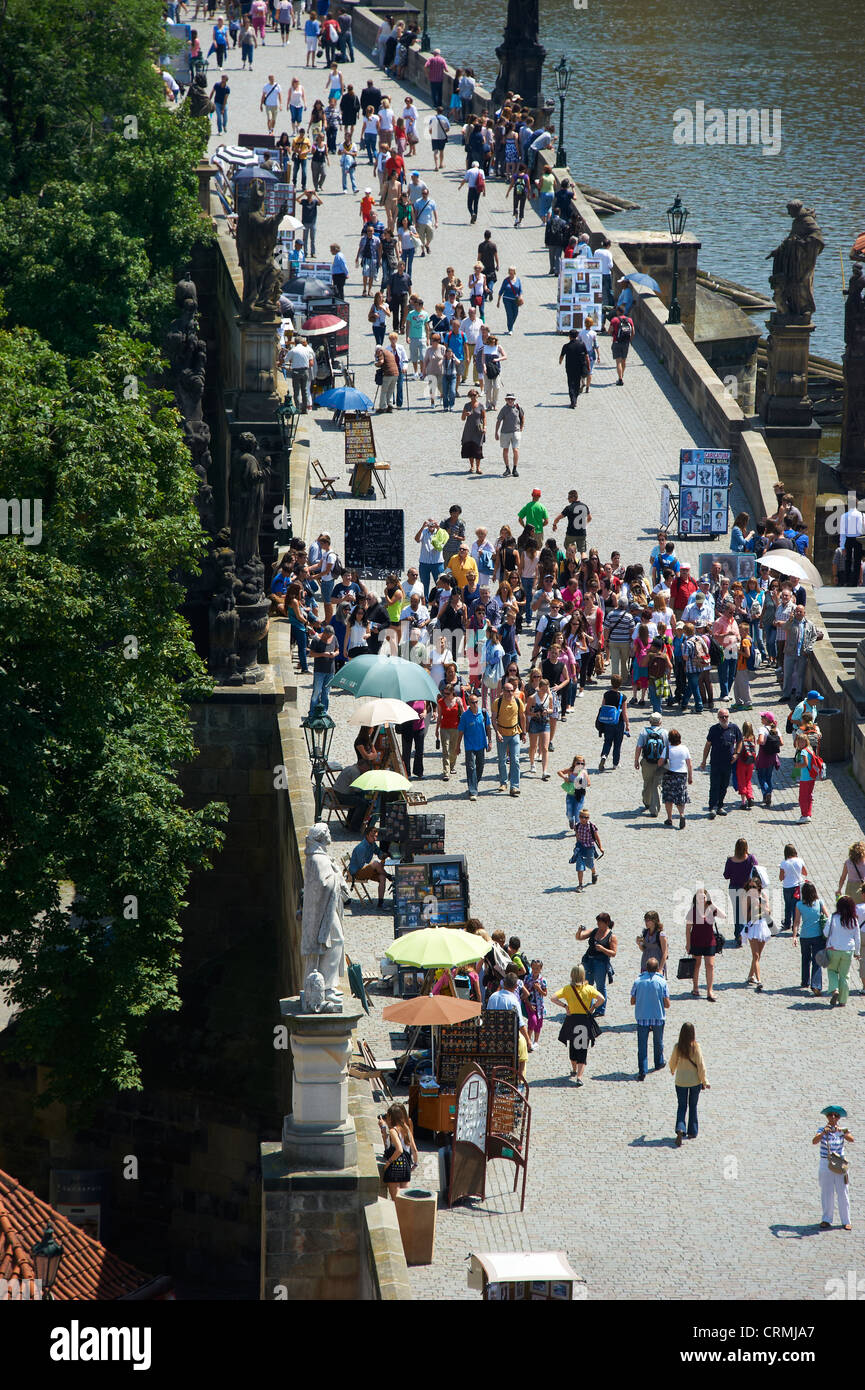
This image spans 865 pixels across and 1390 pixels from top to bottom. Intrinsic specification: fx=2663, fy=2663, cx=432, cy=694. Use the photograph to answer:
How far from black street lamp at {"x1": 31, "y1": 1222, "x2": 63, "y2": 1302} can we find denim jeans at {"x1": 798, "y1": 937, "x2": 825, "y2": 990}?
8469mm

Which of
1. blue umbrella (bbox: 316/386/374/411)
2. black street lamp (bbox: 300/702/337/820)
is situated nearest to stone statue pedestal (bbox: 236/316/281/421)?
blue umbrella (bbox: 316/386/374/411)

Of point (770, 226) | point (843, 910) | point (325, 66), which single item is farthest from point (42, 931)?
point (770, 226)

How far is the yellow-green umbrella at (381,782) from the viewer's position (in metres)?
30.2

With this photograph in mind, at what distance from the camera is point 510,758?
108 feet

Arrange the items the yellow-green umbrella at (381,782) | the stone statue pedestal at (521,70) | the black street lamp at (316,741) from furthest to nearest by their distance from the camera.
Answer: the stone statue pedestal at (521,70) < the yellow-green umbrella at (381,782) < the black street lamp at (316,741)

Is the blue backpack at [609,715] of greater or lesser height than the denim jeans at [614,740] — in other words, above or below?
above

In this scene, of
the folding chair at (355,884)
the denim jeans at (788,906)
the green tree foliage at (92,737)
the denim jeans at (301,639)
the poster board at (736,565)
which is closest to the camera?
the denim jeans at (788,906)

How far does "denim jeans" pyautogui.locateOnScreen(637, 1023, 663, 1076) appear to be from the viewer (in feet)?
85.0

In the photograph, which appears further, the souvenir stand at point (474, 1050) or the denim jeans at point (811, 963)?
the denim jeans at point (811, 963)

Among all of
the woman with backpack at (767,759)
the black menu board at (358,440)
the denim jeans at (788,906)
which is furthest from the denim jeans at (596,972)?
the black menu board at (358,440)

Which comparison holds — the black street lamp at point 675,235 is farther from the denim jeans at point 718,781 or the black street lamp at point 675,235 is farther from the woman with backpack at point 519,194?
the denim jeans at point 718,781

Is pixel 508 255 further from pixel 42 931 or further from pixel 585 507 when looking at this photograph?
pixel 42 931

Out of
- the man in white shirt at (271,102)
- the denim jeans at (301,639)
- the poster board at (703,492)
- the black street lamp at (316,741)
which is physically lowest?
the black street lamp at (316,741)

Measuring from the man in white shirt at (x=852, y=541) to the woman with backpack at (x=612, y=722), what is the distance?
13073 millimetres
